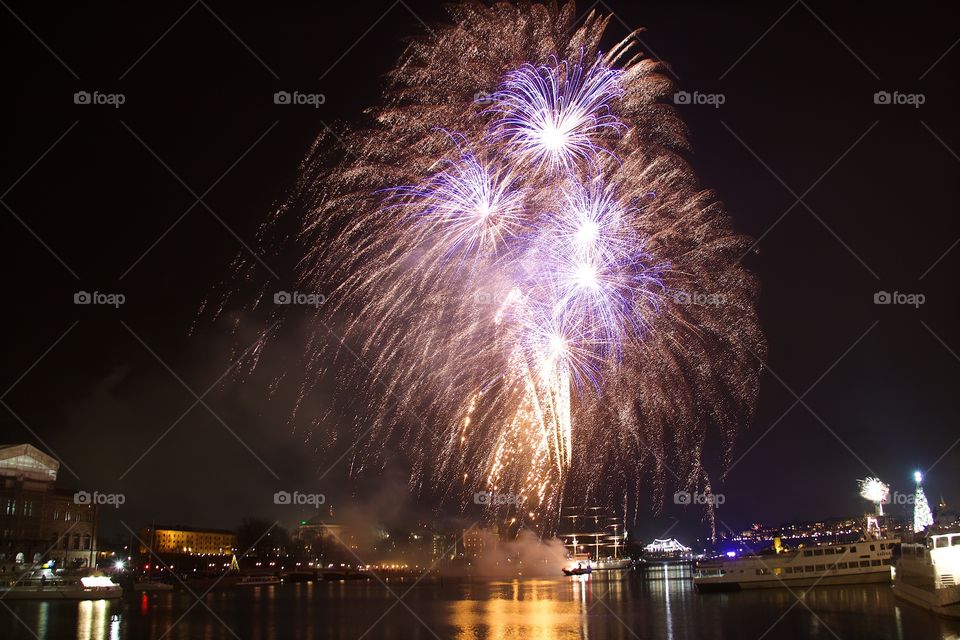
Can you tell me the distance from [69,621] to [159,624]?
5088 millimetres

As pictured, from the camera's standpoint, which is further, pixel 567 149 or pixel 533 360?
pixel 533 360

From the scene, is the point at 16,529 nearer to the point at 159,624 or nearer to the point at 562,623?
the point at 159,624

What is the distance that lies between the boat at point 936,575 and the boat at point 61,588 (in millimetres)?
58653

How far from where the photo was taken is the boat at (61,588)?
202ft

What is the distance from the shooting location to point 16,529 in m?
75.7

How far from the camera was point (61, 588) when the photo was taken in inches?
2442

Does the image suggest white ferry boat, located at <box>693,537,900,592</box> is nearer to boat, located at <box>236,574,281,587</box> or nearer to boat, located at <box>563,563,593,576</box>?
boat, located at <box>563,563,593,576</box>

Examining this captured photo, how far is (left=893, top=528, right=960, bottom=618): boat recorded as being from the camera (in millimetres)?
30812

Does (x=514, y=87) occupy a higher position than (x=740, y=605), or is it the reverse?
(x=514, y=87)

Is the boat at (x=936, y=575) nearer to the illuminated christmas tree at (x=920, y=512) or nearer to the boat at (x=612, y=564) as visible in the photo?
the illuminated christmas tree at (x=920, y=512)

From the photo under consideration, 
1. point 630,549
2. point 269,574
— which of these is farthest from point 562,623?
point 630,549

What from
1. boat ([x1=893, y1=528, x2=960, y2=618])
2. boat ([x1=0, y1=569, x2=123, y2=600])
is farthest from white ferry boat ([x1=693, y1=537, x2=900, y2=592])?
boat ([x1=0, y1=569, x2=123, y2=600])

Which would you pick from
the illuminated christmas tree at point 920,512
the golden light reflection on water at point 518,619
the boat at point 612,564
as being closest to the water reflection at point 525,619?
the golden light reflection on water at point 518,619

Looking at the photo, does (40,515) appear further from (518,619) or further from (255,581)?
(518,619)
